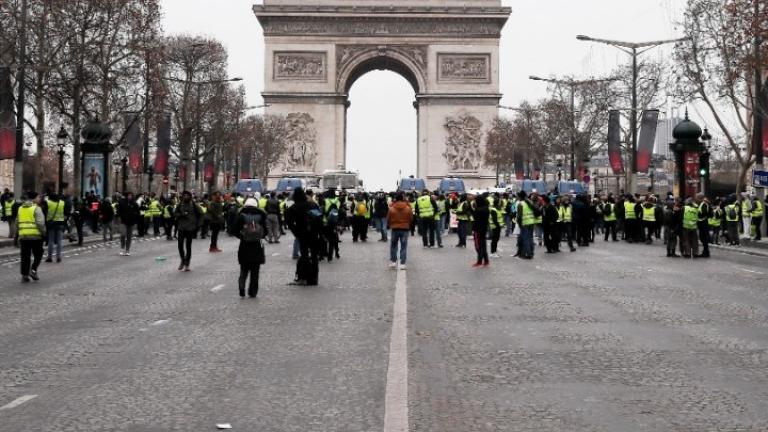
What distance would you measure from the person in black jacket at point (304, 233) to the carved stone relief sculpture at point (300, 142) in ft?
198

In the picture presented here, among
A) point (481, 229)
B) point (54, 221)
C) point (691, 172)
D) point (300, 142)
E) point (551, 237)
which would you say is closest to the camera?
point (481, 229)

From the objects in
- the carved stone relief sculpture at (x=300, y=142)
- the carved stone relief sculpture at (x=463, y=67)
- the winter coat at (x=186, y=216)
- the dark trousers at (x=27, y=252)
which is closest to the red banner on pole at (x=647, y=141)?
the carved stone relief sculpture at (x=463, y=67)

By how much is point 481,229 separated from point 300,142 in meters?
54.5

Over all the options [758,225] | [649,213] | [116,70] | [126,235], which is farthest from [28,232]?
[116,70]

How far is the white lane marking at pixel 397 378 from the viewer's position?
8141 mm

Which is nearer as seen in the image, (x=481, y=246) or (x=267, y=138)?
(x=481, y=246)

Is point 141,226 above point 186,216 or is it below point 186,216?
below

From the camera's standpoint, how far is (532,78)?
69.4m

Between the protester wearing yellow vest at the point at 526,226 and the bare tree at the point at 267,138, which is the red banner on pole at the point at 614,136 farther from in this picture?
the bare tree at the point at 267,138

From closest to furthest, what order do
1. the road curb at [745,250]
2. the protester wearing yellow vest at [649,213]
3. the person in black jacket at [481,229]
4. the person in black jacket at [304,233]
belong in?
1. the person in black jacket at [304,233]
2. the person in black jacket at [481,229]
3. the road curb at [745,250]
4. the protester wearing yellow vest at [649,213]

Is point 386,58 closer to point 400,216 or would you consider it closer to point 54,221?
point 54,221

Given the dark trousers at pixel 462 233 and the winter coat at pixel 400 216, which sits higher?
the winter coat at pixel 400 216

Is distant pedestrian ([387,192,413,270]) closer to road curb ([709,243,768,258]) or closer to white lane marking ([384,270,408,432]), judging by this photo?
white lane marking ([384,270,408,432])

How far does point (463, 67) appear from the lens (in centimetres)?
8162
